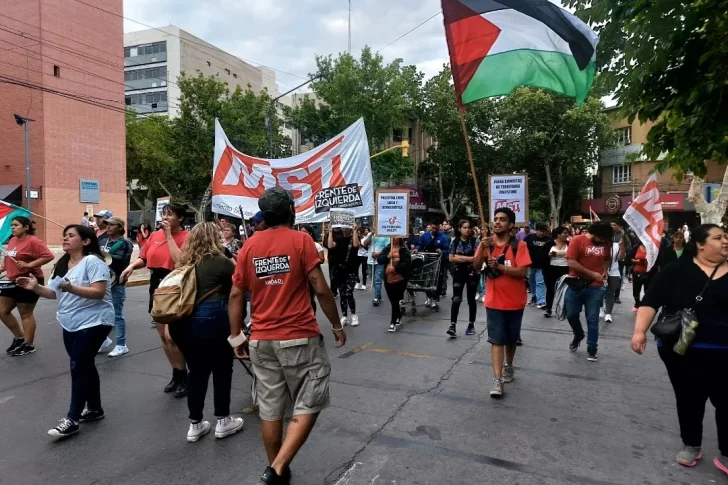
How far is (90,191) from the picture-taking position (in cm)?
2964

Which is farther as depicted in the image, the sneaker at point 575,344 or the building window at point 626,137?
the building window at point 626,137

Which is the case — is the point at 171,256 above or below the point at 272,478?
above

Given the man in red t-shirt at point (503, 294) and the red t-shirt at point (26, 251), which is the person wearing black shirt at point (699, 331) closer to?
the man in red t-shirt at point (503, 294)

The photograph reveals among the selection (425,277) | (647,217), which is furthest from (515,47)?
(425,277)

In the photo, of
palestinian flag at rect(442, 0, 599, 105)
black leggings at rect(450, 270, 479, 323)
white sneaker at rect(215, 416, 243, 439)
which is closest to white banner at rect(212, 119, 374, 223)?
black leggings at rect(450, 270, 479, 323)

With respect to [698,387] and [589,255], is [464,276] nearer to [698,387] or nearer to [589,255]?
[589,255]

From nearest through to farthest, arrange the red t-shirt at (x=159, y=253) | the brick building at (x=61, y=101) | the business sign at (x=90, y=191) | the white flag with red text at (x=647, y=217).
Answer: the red t-shirt at (x=159, y=253) → the white flag with red text at (x=647, y=217) → the brick building at (x=61, y=101) → the business sign at (x=90, y=191)

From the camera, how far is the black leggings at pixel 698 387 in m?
3.45

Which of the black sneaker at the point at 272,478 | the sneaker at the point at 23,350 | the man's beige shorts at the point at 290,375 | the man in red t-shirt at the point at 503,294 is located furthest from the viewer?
the sneaker at the point at 23,350

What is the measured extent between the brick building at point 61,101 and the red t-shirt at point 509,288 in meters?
26.9

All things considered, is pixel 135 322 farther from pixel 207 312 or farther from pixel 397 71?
pixel 397 71

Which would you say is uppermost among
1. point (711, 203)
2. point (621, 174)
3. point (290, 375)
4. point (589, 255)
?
point (621, 174)

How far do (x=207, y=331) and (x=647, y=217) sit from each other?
619cm

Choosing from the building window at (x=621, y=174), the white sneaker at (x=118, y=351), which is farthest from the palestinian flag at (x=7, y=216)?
the building window at (x=621, y=174)
